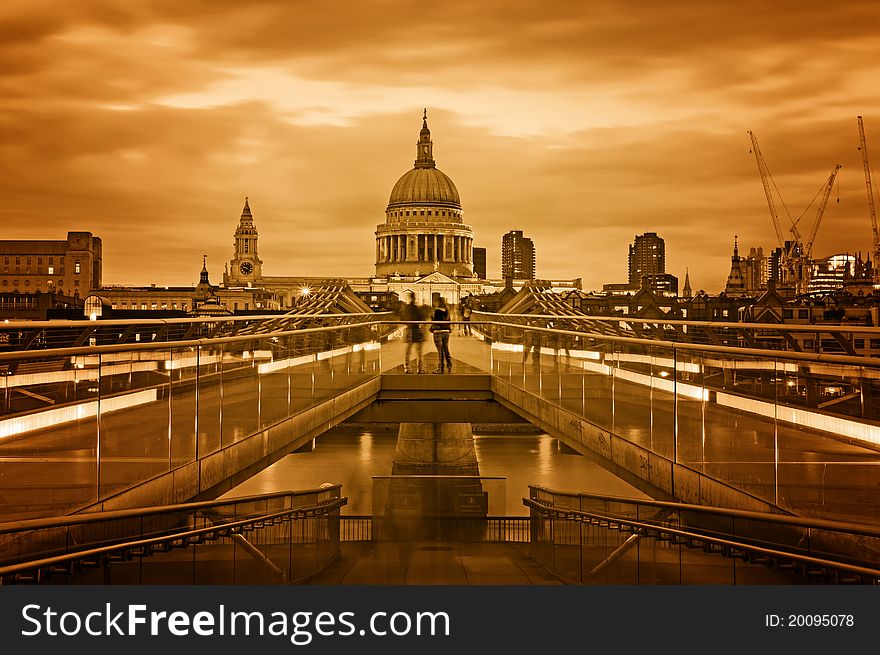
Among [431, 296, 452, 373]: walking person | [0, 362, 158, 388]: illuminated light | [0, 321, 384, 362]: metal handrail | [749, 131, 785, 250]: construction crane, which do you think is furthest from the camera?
[749, 131, 785, 250]: construction crane

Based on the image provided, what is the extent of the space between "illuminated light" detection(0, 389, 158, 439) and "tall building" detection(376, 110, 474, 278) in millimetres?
159320

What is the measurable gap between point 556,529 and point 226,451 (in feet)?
10.4

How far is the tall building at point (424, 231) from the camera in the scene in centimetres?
16925

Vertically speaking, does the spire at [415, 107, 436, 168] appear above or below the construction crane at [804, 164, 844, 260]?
above

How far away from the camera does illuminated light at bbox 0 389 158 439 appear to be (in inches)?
189

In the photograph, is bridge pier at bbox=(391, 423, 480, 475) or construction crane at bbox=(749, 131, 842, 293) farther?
construction crane at bbox=(749, 131, 842, 293)

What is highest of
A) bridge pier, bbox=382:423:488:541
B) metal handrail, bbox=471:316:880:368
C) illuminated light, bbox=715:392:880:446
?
metal handrail, bbox=471:316:880:368

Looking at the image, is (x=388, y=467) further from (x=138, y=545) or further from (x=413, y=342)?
(x=138, y=545)

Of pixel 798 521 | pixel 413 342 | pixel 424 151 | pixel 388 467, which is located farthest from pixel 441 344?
pixel 424 151

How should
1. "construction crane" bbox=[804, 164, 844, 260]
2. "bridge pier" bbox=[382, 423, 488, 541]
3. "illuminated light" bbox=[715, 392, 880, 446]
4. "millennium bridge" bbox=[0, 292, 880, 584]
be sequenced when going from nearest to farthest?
"millennium bridge" bbox=[0, 292, 880, 584] < "illuminated light" bbox=[715, 392, 880, 446] < "bridge pier" bbox=[382, 423, 488, 541] < "construction crane" bbox=[804, 164, 844, 260]

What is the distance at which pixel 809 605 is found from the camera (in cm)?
444

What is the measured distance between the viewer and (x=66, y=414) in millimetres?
5281

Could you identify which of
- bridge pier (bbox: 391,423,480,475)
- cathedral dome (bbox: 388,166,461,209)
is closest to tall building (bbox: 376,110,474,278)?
cathedral dome (bbox: 388,166,461,209)

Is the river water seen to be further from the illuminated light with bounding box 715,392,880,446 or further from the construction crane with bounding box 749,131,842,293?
the construction crane with bounding box 749,131,842,293
